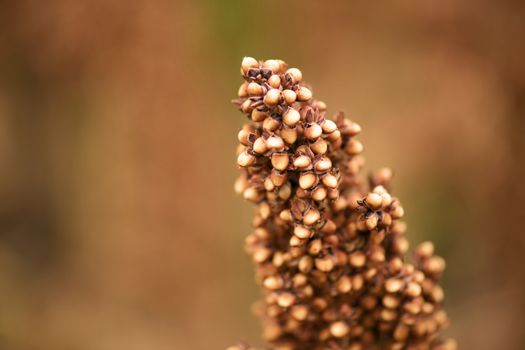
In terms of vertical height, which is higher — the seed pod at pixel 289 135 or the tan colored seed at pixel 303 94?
the tan colored seed at pixel 303 94

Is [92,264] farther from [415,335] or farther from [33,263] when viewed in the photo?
[415,335]

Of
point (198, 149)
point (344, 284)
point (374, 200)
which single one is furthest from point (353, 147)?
point (198, 149)

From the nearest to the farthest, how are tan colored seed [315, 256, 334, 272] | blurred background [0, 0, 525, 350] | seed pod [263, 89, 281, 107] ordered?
→ seed pod [263, 89, 281, 107], tan colored seed [315, 256, 334, 272], blurred background [0, 0, 525, 350]

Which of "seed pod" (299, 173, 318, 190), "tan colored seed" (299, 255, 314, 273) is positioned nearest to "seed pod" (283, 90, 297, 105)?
"seed pod" (299, 173, 318, 190)

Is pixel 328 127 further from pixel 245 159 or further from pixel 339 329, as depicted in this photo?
pixel 339 329

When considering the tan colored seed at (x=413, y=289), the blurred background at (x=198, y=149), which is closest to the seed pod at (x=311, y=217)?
the tan colored seed at (x=413, y=289)

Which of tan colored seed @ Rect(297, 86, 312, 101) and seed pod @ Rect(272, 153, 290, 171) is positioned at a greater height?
tan colored seed @ Rect(297, 86, 312, 101)

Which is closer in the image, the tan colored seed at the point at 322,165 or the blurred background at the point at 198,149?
the tan colored seed at the point at 322,165

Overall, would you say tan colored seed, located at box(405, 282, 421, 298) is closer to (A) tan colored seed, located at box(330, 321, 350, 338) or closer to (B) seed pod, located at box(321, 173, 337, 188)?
(A) tan colored seed, located at box(330, 321, 350, 338)

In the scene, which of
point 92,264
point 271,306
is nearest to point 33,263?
point 92,264

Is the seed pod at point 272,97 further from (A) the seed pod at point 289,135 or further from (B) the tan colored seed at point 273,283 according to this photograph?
(B) the tan colored seed at point 273,283
